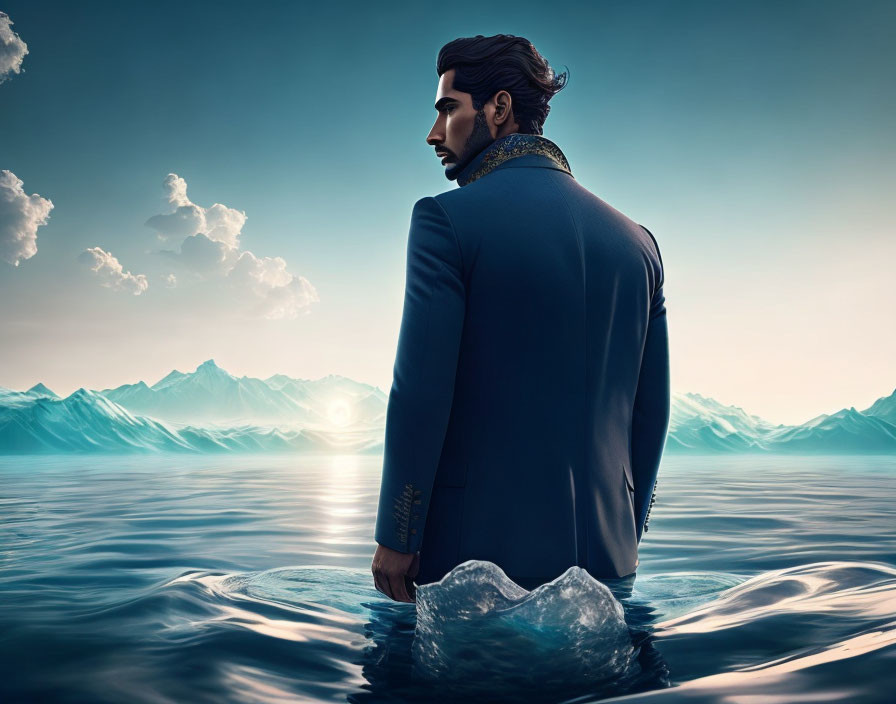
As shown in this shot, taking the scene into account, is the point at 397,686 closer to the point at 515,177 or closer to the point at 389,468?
the point at 389,468

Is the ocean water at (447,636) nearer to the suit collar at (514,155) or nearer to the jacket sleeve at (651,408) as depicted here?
the jacket sleeve at (651,408)

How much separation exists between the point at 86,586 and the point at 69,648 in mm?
1380

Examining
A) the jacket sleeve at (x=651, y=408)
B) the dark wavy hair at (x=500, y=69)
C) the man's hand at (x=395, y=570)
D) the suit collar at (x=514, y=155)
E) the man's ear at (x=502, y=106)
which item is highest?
the dark wavy hair at (x=500, y=69)

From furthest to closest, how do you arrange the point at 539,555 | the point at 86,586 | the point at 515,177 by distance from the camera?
the point at 86,586 → the point at 515,177 → the point at 539,555

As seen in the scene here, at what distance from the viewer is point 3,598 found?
266 cm

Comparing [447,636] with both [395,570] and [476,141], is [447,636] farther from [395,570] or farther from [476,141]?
[476,141]

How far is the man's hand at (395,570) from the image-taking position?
1.63m

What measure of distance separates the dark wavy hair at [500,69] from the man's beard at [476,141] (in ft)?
0.13

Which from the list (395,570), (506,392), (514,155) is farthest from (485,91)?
(395,570)

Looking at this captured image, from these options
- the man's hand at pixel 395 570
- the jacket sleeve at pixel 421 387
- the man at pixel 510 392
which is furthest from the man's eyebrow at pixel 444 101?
the man's hand at pixel 395 570

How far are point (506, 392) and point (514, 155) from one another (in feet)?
2.38

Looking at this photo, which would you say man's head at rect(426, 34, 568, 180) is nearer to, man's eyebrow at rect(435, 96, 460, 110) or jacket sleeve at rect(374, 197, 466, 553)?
man's eyebrow at rect(435, 96, 460, 110)

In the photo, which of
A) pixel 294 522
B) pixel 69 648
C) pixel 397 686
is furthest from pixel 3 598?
pixel 294 522

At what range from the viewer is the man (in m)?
1.63
